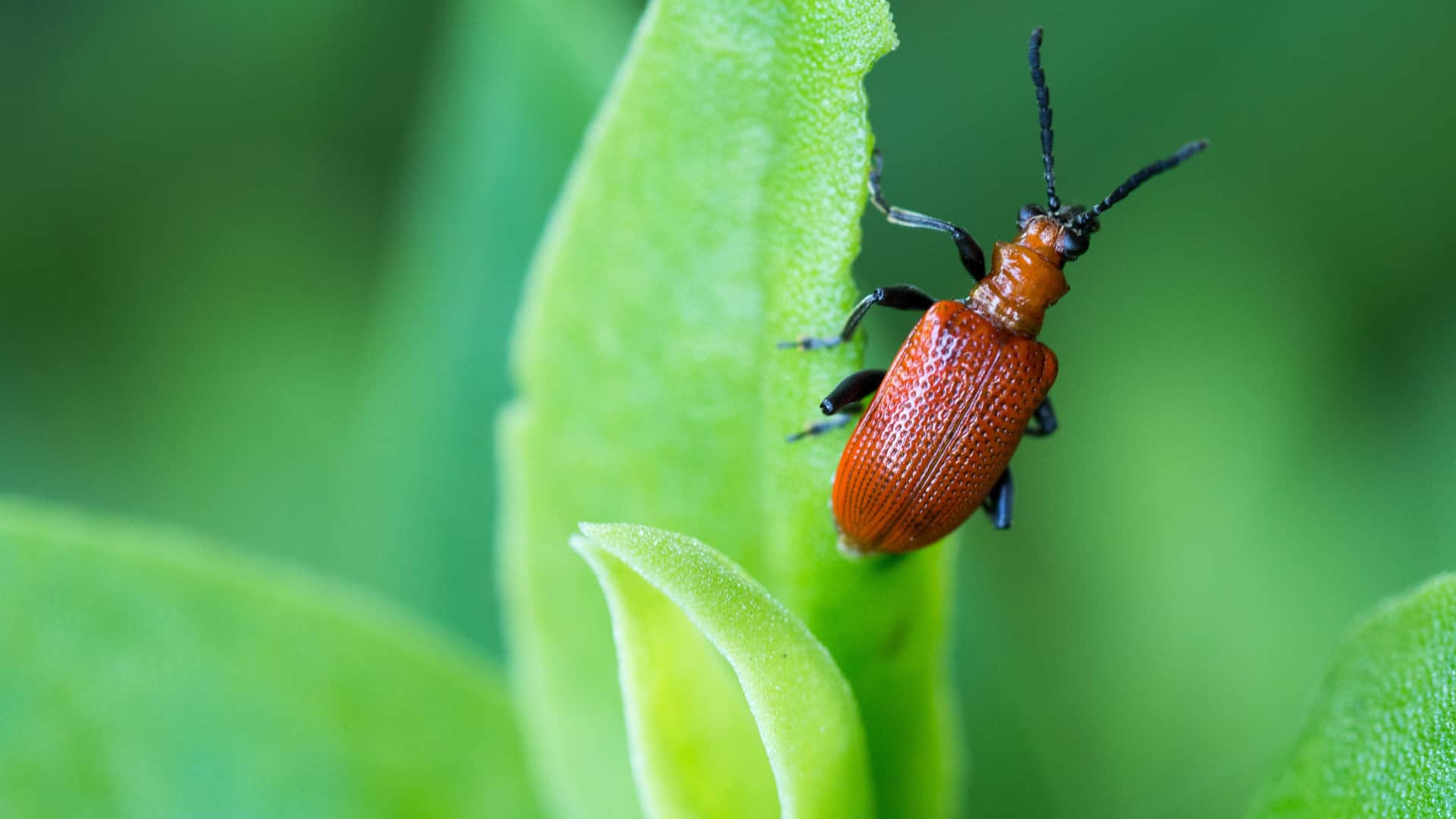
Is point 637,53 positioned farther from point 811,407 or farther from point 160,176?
point 160,176

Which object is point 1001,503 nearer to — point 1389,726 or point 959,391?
point 959,391

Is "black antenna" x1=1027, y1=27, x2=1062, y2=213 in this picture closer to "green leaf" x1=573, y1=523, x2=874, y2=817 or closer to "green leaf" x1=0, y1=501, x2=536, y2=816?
"green leaf" x1=573, y1=523, x2=874, y2=817

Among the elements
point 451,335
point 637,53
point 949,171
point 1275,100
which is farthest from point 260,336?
point 1275,100

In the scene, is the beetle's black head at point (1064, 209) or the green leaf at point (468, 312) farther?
the green leaf at point (468, 312)

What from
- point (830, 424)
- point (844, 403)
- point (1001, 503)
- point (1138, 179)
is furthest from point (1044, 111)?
point (830, 424)

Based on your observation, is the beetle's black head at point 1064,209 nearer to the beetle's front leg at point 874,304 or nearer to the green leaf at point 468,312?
the beetle's front leg at point 874,304

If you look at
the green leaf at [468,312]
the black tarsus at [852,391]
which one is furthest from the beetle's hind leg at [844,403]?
the green leaf at [468,312]
